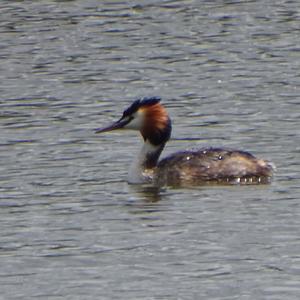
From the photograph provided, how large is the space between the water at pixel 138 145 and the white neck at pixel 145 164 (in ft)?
0.54

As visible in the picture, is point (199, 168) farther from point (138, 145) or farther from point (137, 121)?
point (138, 145)

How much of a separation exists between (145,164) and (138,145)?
5.29ft

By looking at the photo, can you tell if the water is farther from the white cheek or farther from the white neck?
the white cheek

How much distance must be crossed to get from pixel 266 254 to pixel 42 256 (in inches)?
79.6

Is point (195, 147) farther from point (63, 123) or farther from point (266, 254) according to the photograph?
point (266, 254)

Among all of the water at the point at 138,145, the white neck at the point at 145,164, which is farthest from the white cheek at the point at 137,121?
the water at the point at 138,145

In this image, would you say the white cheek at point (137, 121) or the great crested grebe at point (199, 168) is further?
the white cheek at point (137, 121)

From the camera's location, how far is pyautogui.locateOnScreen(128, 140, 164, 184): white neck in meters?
18.5

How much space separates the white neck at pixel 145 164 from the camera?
1845cm

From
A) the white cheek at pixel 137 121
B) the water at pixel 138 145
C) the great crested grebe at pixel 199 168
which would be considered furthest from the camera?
the white cheek at pixel 137 121

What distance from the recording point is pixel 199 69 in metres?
25.2

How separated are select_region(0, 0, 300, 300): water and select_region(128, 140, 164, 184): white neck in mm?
164

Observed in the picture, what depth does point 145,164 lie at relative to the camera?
18.7m

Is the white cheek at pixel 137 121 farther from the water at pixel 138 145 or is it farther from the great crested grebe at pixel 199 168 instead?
the water at pixel 138 145
